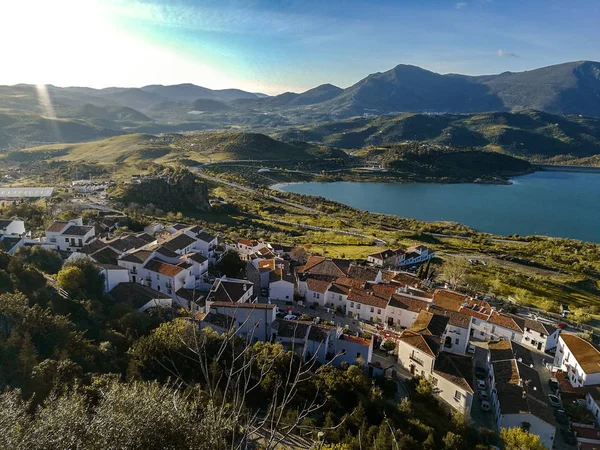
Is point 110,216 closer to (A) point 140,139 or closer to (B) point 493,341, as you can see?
(B) point 493,341

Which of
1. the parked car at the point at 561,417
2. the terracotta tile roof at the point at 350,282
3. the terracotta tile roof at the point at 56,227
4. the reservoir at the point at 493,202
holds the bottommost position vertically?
the reservoir at the point at 493,202

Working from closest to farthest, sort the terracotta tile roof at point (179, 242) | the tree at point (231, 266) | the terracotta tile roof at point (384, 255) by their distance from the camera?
the terracotta tile roof at point (179, 242)
the tree at point (231, 266)
the terracotta tile roof at point (384, 255)

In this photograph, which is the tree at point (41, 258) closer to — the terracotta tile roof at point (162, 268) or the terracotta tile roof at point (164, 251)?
the terracotta tile roof at point (162, 268)

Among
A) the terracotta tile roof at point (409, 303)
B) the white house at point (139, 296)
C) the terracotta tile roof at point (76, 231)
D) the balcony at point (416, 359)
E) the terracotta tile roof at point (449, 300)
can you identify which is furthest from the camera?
the terracotta tile roof at point (76, 231)

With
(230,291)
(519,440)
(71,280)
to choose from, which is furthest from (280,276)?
(519,440)

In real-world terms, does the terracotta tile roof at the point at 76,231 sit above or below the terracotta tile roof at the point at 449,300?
above

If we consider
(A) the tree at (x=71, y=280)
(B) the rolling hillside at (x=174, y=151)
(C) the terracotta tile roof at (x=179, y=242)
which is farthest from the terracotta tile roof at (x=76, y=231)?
(B) the rolling hillside at (x=174, y=151)

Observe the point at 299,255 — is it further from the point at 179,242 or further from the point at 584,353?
the point at 584,353
